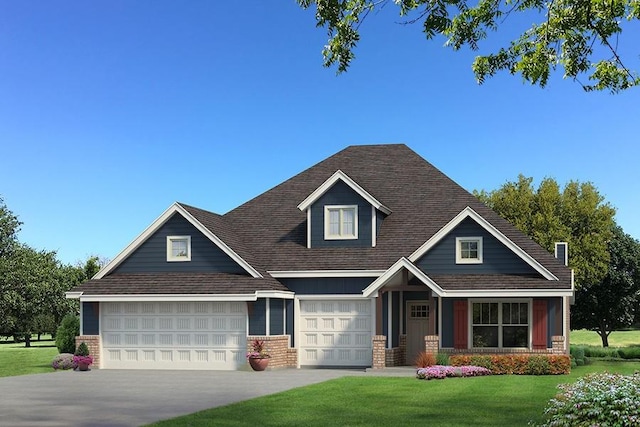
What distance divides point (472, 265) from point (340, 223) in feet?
18.2

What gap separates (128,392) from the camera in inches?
895

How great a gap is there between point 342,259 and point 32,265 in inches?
1630

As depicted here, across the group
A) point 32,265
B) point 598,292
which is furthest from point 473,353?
point 32,265

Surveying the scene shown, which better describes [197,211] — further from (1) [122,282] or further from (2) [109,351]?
(2) [109,351]

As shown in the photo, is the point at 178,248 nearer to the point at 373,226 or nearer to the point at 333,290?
the point at 333,290

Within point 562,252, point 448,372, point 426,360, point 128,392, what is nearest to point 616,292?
point 562,252

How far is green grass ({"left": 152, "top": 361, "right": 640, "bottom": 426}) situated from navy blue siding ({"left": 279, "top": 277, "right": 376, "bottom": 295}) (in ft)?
→ 24.4

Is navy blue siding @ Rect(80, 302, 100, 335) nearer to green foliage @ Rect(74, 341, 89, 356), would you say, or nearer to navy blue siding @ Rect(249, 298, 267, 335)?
green foliage @ Rect(74, 341, 89, 356)

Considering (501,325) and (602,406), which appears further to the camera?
(501,325)

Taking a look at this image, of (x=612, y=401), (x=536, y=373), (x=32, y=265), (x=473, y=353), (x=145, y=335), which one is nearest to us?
(x=612, y=401)

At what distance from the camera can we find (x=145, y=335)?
33.0 metres

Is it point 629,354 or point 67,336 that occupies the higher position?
point 67,336

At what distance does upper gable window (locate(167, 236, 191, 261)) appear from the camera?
33.8 m

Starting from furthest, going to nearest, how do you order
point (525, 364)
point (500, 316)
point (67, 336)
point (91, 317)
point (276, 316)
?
point (67, 336) → point (91, 317) → point (276, 316) → point (500, 316) → point (525, 364)
